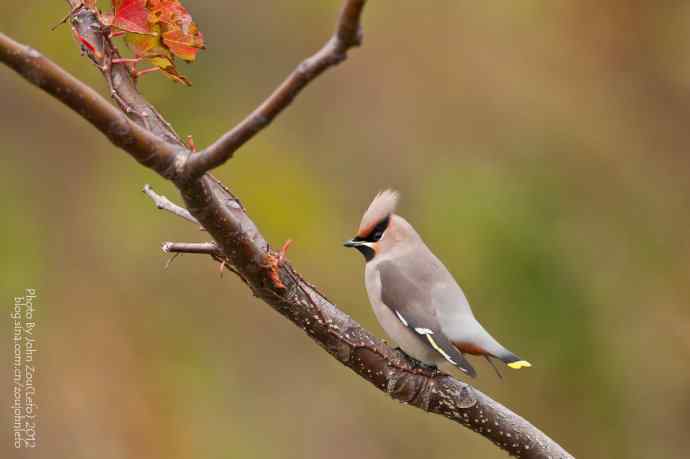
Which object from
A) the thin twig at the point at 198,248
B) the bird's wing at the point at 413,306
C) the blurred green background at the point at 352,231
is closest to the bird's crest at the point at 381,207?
the bird's wing at the point at 413,306

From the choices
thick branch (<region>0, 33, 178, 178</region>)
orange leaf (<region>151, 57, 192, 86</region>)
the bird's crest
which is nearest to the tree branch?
thick branch (<region>0, 33, 178, 178</region>)

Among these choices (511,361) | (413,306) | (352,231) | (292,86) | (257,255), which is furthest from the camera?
(352,231)

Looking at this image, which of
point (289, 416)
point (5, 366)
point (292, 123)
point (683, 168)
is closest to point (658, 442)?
point (683, 168)

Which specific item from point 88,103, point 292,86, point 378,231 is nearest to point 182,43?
point 88,103

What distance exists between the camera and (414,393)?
9.20ft

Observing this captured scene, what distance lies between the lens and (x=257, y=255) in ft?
8.02

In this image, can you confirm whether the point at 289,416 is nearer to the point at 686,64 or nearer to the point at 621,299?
the point at 621,299

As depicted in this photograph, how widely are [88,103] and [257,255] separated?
2.04 feet

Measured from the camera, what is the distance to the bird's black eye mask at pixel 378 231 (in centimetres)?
357

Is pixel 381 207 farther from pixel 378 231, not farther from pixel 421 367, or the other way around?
pixel 421 367

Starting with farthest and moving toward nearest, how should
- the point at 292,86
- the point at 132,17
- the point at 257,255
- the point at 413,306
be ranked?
the point at 413,306 → the point at 132,17 → the point at 257,255 → the point at 292,86

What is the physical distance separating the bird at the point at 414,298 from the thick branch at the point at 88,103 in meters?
1.26

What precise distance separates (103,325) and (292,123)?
1.77m

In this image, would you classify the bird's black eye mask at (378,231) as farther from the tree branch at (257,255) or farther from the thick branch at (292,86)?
the thick branch at (292,86)
